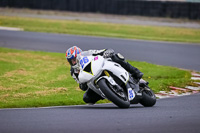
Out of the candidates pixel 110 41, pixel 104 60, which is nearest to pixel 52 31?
pixel 110 41

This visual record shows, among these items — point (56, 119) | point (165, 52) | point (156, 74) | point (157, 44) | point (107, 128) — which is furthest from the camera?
point (157, 44)

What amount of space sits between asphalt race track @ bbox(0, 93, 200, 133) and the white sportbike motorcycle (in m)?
0.26

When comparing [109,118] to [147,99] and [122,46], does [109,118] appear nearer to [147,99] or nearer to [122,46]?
[147,99]

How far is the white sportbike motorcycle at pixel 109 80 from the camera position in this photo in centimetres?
726

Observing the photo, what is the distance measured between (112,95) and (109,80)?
30cm

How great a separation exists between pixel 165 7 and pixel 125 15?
306cm

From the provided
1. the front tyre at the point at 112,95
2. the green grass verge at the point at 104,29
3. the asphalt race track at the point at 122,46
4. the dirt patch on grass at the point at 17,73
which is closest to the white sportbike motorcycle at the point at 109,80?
the front tyre at the point at 112,95

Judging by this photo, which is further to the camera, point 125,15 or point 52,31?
point 125,15

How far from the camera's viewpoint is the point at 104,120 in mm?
6324

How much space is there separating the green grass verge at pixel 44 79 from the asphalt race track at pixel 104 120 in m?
1.54

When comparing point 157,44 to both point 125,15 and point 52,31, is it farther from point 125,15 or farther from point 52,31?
point 125,15

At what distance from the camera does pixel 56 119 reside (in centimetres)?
638

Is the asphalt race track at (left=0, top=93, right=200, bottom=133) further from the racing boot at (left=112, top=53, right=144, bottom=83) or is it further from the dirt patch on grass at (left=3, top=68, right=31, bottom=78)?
the dirt patch on grass at (left=3, top=68, right=31, bottom=78)

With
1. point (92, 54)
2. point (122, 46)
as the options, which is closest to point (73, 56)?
point (92, 54)
